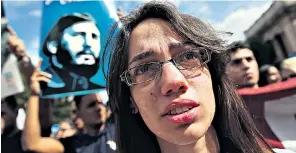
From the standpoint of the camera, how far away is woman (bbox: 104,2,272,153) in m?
1.05

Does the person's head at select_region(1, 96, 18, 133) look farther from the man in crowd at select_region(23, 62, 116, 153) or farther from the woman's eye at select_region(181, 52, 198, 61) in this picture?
the woman's eye at select_region(181, 52, 198, 61)

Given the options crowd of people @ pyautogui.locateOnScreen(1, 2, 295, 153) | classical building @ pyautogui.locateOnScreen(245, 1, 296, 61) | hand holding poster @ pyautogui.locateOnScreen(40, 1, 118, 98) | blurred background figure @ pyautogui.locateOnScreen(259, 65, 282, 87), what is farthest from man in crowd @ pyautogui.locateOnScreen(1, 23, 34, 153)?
classical building @ pyautogui.locateOnScreen(245, 1, 296, 61)

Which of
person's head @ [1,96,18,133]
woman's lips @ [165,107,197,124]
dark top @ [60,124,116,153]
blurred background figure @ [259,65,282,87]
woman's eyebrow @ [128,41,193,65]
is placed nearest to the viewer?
woman's lips @ [165,107,197,124]

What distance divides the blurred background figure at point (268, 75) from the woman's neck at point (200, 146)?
3.19 m

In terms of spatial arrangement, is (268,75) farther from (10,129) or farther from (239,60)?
(10,129)

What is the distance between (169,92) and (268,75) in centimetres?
347

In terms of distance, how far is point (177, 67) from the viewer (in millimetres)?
1099

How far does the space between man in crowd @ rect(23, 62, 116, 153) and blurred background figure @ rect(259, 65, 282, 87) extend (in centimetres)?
215

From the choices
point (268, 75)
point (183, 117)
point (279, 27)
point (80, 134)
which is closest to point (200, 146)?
point (183, 117)

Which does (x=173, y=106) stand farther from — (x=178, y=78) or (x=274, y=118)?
(x=274, y=118)

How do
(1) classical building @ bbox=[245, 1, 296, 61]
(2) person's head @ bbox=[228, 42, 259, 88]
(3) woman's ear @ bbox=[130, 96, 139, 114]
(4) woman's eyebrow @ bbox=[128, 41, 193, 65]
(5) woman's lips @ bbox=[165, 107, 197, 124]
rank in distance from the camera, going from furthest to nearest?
(1) classical building @ bbox=[245, 1, 296, 61], (2) person's head @ bbox=[228, 42, 259, 88], (3) woman's ear @ bbox=[130, 96, 139, 114], (4) woman's eyebrow @ bbox=[128, 41, 193, 65], (5) woman's lips @ bbox=[165, 107, 197, 124]

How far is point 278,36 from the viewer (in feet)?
74.5

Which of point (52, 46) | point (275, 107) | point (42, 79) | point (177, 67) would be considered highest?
point (52, 46)

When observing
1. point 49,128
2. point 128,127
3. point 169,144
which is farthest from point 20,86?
point 169,144
